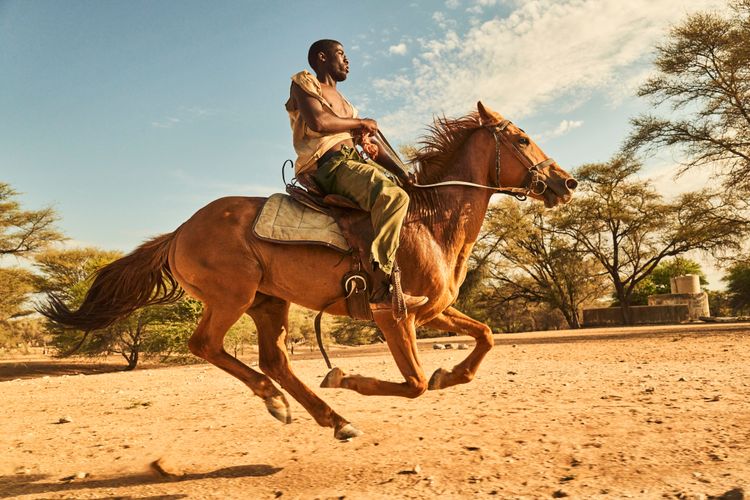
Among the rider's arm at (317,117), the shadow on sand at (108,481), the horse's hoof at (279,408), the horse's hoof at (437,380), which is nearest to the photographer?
the shadow on sand at (108,481)

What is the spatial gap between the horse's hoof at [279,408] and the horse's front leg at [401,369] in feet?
1.45

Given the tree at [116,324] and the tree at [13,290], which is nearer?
the tree at [116,324]

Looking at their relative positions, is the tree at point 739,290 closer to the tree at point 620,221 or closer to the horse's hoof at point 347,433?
the tree at point 620,221

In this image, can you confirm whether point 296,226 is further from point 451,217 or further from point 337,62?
point 337,62

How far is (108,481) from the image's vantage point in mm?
4359

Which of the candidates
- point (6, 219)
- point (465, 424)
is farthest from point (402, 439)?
point (6, 219)

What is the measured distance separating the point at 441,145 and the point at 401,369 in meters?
2.41

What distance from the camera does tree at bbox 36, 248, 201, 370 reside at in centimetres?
2617

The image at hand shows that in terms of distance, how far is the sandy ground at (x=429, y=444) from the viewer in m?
3.54

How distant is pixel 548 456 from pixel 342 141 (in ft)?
10.6

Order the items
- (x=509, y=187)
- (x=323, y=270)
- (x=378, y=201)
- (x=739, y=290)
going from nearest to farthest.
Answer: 1. (x=378, y=201)
2. (x=323, y=270)
3. (x=509, y=187)
4. (x=739, y=290)

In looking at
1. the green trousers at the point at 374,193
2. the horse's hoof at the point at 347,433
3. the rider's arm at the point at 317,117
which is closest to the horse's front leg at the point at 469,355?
the horse's hoof at the point at 347,433

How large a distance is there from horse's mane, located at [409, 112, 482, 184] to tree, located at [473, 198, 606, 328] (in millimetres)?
33970

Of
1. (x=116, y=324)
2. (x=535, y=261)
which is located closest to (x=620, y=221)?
(x=535, y=261)
